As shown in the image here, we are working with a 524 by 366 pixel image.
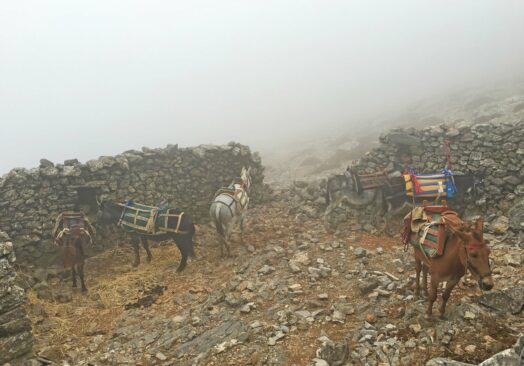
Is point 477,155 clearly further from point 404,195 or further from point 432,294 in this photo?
point 432,294

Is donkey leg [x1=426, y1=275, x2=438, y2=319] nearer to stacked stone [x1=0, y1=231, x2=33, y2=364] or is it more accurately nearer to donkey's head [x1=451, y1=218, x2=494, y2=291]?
donkey's head [x1=451, y1=218, x2=494, y2=291]

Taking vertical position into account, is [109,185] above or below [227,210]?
above

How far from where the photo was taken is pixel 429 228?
666cm

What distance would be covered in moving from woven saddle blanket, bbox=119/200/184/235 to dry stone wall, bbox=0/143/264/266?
1.90 m

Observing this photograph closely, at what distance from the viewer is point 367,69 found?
8569 cm

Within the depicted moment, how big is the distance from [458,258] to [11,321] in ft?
Answer: 25.5

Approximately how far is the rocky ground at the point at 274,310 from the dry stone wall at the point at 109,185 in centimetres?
163

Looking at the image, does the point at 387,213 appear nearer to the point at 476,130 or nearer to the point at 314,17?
the point at 476,130

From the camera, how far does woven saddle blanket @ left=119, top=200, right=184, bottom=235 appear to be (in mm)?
10898

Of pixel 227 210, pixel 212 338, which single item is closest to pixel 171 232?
pixel 227 210

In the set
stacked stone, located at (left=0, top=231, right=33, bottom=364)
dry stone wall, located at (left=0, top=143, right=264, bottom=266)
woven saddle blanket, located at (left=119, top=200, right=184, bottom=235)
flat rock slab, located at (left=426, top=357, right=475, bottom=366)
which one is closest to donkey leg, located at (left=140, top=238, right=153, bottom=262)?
woven saddle blanket, located at (left=119, top=200, right=184, bottom=235)

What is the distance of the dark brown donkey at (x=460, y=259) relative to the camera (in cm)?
534

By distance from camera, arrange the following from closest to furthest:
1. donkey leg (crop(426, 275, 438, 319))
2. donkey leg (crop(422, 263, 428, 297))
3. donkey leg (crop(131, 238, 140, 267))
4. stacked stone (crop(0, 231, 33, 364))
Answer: donkey leg (crop(426, 275, 438, 319)), stacked stone (crop(0, 231, 33, 364)), donkey leg (crop(422, 263, 428, 297)), donkey leg (crop(131, 238, 140, 267))

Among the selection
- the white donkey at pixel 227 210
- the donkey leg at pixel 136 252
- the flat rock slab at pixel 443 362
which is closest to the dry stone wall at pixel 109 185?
the donkey leg at pixel 136 252
